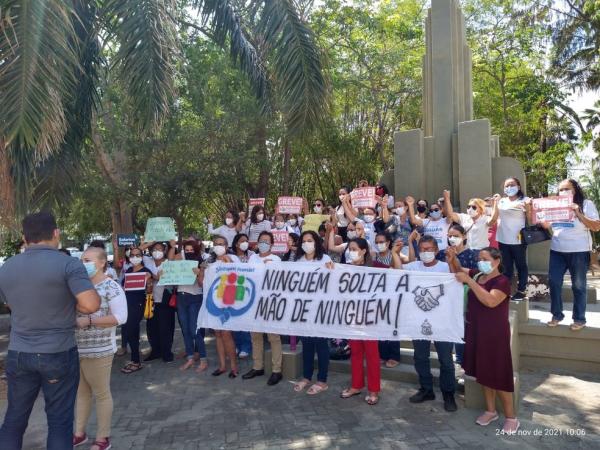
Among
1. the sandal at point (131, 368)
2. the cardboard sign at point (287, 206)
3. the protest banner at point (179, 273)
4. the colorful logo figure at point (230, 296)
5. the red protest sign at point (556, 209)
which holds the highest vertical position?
the cardboard sign at point (287, 206)

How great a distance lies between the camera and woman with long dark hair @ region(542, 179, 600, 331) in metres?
5.75

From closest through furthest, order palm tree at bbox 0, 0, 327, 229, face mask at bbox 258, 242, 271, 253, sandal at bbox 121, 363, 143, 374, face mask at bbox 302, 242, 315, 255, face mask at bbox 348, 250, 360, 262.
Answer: palm tree at bbox 0, 0, 327, 229, face mask at bbox 348, 250, 360, 262, face mask at bbox 302, 242, 315, 255, face mask at bbox 258, 242, 271, 253, sandal at bbox 121, 363, 143, 374

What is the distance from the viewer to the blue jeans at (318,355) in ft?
19.1

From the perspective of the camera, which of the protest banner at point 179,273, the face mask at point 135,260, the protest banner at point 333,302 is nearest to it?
the protest banner at point 333,302

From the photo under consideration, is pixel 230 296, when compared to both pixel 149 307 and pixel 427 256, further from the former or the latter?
pixel 427 256

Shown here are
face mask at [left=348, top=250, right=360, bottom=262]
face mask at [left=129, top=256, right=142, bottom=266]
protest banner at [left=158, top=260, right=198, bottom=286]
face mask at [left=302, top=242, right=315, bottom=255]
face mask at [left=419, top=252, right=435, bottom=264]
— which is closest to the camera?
face mask at [left=419, top=252, right=435, bottom=264]

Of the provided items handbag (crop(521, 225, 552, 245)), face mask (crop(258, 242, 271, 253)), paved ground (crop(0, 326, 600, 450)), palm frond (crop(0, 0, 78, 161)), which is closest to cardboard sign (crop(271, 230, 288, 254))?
face mask (crop(258, 242, 271, 253))

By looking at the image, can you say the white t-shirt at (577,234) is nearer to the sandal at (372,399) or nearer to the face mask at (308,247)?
the sandal at (372,399)

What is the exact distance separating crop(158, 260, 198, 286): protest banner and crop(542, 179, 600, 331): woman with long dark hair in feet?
14.9

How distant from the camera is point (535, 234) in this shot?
656cm

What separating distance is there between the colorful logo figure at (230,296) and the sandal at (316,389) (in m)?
1.25

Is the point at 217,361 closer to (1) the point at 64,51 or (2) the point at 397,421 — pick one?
(2) the point at 397,421

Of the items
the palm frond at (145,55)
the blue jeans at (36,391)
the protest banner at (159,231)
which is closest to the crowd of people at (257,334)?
the blue jeans at (36,391)

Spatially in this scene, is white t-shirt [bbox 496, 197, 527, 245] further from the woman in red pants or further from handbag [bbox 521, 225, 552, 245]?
the woman in red pants
